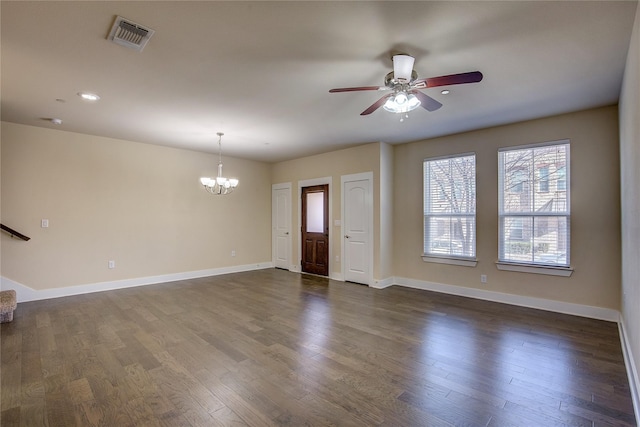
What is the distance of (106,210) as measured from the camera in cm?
527

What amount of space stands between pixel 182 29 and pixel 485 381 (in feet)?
11.6

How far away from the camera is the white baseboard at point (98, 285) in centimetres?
451

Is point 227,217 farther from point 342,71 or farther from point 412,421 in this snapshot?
point 412,421

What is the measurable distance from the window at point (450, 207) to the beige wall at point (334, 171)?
2.90 ft

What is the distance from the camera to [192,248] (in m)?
6.30

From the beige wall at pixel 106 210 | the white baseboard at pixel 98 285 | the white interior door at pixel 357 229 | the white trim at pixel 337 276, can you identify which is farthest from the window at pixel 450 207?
the white baseboard at pixel 98 285

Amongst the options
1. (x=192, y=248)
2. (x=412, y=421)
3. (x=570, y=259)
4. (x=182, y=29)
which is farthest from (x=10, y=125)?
(x=570, y=259)

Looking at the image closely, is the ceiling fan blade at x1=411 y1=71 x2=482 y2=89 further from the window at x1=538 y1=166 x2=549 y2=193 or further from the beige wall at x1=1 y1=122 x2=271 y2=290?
the beige wall at x1=1 y1=122 x2=271 y2=290

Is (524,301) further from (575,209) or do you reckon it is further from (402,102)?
(402,102)

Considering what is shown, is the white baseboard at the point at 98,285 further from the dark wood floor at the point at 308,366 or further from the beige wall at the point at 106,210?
the dark wood floor at the point at 308,366

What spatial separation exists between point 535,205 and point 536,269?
895mm

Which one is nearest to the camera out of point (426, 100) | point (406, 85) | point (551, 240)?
point (406, 85)

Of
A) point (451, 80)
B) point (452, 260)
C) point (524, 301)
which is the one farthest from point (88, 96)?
point (524, 301)

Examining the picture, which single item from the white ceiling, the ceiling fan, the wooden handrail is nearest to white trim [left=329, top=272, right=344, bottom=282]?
the white ceiling
